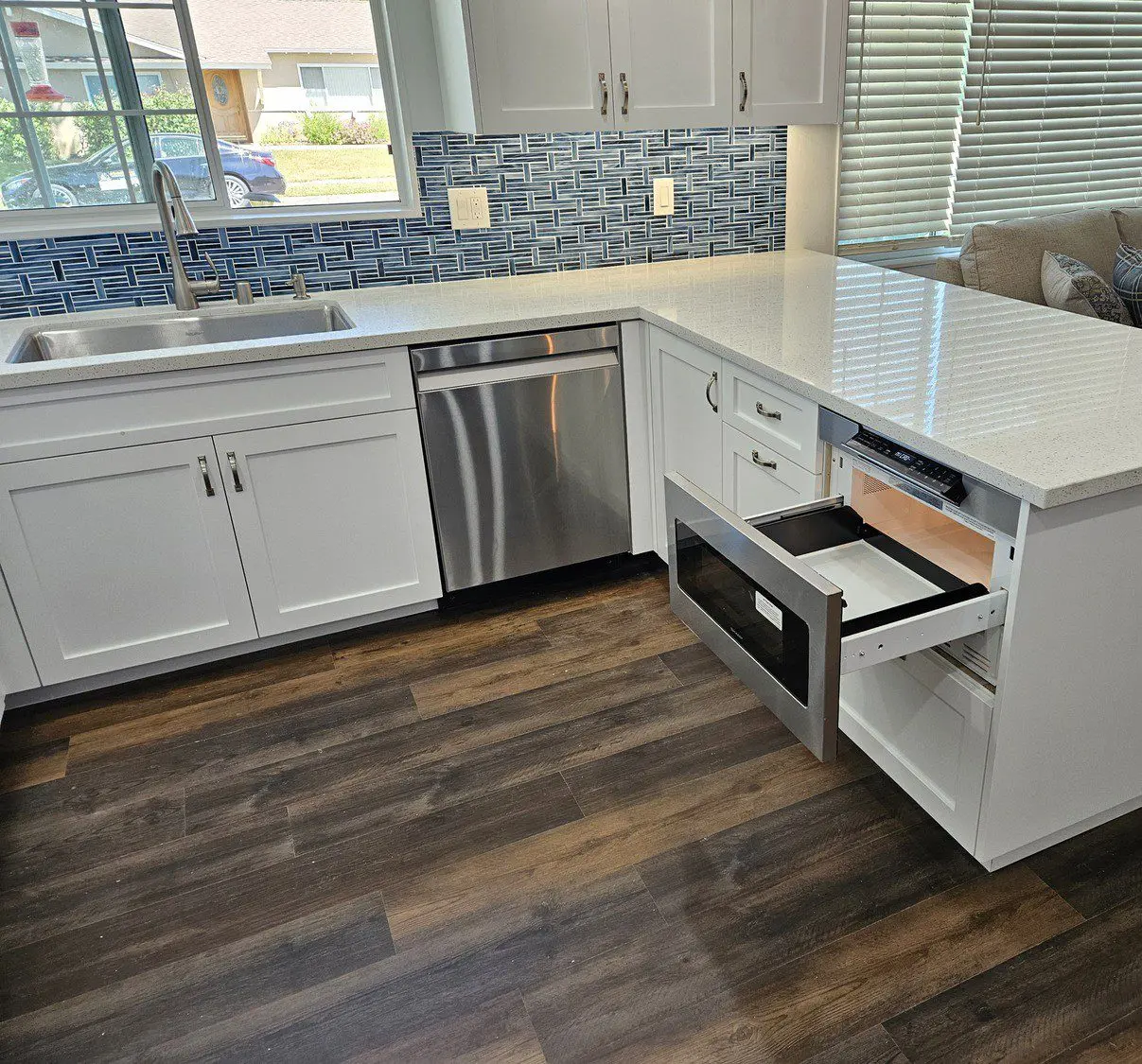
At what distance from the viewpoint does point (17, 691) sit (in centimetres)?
228

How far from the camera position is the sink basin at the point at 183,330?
7.97 ft

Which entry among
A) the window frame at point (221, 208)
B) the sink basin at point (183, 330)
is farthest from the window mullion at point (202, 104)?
the sink basin at point (183, 330)

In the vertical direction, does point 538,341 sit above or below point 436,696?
above

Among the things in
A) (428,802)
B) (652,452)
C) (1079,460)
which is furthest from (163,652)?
(1079,460)

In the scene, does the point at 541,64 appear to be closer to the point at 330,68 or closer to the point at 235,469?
the point at 330,68

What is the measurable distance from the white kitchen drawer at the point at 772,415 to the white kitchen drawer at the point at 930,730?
45 centimetres

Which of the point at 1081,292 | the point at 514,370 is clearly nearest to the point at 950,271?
the point at 1081,292

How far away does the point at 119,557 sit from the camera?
2.23m

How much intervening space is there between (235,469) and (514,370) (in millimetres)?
781

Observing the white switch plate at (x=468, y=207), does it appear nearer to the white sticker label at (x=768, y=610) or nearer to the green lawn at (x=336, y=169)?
the green lawn at (x=336, y=169)

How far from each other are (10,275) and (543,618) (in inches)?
70.8

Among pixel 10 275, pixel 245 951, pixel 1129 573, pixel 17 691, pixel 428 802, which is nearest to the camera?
pixel 1129 573

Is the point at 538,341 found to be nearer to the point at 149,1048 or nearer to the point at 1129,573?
the point at 1129,573

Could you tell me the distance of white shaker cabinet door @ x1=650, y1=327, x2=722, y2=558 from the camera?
221 centimetres
